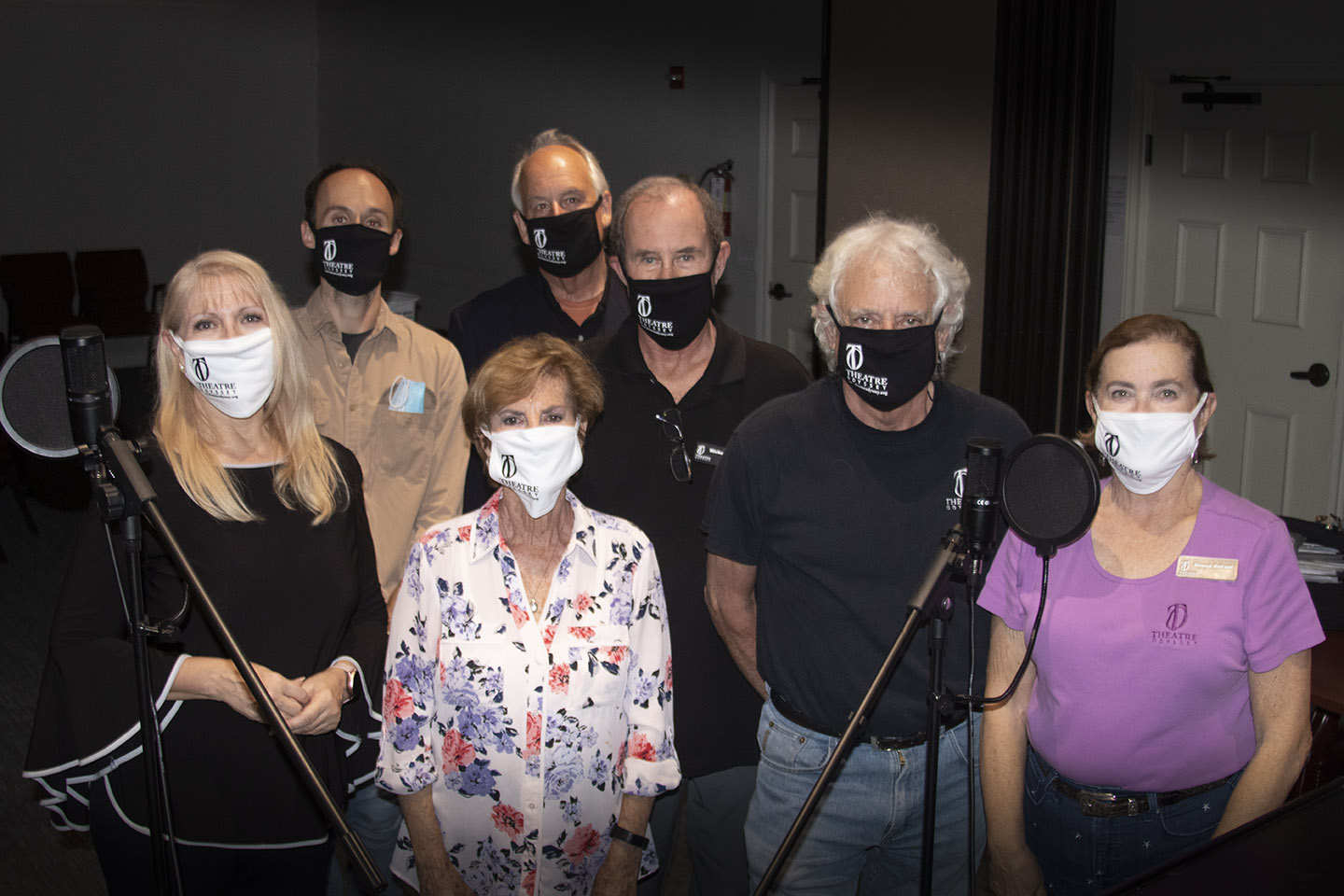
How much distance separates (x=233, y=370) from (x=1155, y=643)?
162cm

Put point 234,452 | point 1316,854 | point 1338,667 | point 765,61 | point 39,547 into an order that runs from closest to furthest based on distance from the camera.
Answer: point 1316,854 → point 234,452 → point 1338,667 → point 39,547 → point 765,61

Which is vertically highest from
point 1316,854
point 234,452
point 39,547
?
point 234,452

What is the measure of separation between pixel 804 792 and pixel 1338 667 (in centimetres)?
152

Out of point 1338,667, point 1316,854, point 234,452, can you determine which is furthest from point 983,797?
point 234,452

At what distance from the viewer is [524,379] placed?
6.66 feet

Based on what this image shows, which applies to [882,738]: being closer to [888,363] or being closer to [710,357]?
[888,363]

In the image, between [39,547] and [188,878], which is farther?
[39,547]

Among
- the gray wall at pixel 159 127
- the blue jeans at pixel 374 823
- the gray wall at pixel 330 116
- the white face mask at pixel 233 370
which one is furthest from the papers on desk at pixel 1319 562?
the gray wall at pixel 159 127

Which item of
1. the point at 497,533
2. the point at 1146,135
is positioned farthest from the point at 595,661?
the point at 1146,135

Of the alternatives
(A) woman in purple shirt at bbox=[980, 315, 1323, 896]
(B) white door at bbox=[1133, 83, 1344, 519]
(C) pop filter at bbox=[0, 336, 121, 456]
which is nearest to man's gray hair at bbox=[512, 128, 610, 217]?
(A) woman in purple shirt at bbox=[980, 315, 1323, 896]

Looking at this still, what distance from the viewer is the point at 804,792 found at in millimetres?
2125

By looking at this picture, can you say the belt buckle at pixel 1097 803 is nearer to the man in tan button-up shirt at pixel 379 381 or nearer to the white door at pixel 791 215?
the man in tan button-up shirt at pixel 379 381

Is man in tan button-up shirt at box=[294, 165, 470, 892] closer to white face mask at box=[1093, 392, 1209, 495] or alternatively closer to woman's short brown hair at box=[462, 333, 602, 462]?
woman's short brown hair at box=[462, 333, 602, 462]

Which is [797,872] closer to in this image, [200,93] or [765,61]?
[765,61]
